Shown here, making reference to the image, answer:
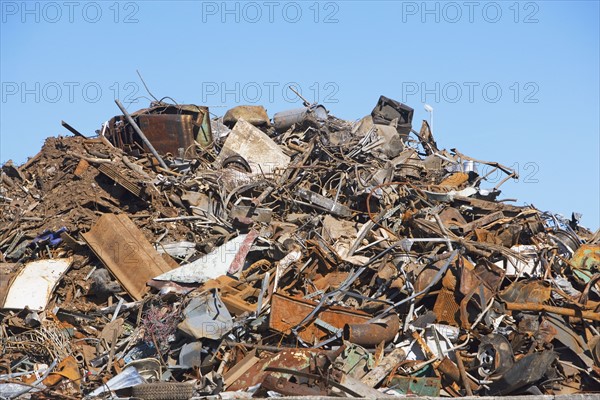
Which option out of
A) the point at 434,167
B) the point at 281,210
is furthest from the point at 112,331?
the point at 434,167

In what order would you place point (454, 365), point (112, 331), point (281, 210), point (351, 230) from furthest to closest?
1. point (281, 210)
2. point (351, 230)
3. point (112, 331)
4. point (454, 365)

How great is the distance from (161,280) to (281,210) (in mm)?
2461

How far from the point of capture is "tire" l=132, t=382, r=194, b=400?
25.2 ft

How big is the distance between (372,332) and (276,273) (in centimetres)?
150

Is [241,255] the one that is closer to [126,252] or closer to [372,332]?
[126,252]

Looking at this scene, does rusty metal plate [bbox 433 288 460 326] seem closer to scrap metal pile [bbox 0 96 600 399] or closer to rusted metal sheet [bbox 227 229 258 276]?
scrap metal pile [bbox 0 96 600 399]

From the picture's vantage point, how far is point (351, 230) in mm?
10641

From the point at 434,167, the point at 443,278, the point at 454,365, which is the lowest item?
the point at 454,365

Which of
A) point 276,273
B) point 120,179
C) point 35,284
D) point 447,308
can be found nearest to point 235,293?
point 276,273

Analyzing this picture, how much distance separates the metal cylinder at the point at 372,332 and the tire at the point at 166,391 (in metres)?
1.92

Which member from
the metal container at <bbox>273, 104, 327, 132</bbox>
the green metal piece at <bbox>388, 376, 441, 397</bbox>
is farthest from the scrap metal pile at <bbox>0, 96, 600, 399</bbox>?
the metal container at <bbox>273, 104, 327, 132</bbox>

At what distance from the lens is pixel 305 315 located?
8805 millimetres

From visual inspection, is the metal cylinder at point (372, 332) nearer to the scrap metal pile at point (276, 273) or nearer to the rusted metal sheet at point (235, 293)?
the scrap metal pile at point (276, 273)

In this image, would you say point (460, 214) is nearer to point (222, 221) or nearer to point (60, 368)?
point (222, 221)
